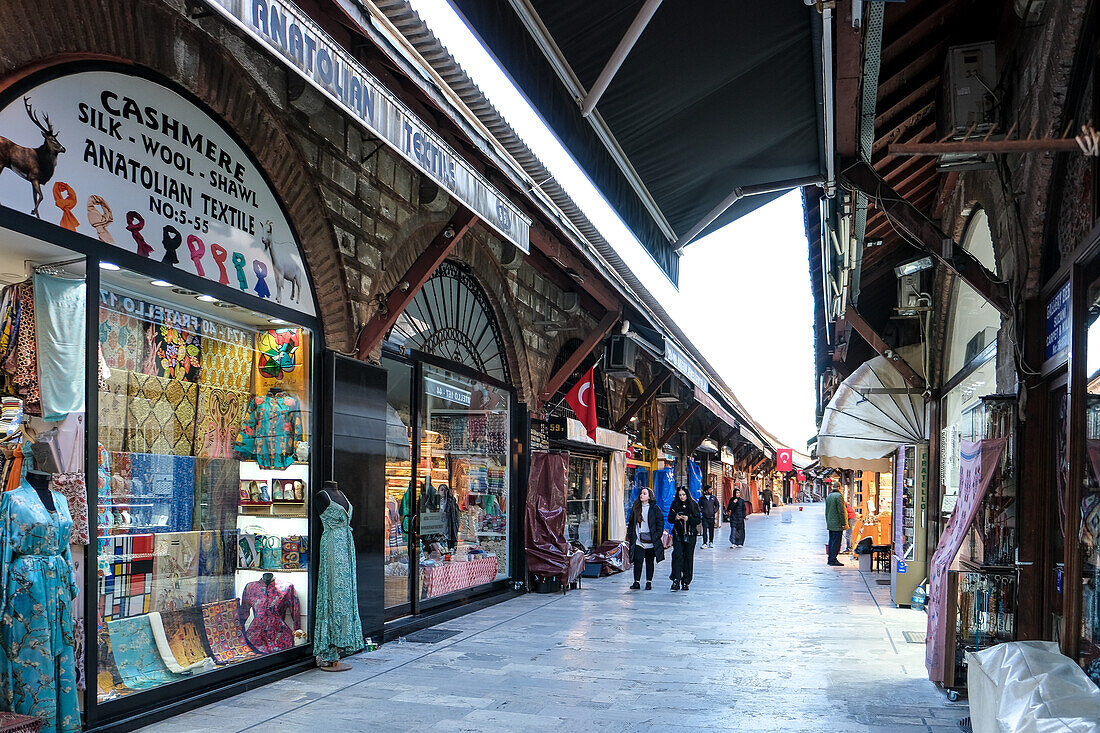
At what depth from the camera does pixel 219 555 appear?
6969 millimetres

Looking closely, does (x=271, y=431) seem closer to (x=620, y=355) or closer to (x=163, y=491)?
(x=163, y=491)

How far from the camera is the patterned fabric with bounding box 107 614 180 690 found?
5734mm

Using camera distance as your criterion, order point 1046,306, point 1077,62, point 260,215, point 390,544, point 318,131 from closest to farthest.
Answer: point 1077,62 → point 1046,306 → point 260,215 → point 318,131 → point 390,544

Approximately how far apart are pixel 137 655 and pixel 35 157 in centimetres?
306

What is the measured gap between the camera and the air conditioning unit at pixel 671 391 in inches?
827

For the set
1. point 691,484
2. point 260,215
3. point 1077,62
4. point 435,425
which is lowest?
point 691,484

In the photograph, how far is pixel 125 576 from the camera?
6035mm

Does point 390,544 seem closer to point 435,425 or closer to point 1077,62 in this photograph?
point 435,425

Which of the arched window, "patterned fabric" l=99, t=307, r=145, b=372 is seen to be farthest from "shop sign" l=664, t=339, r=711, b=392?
"patterned fabric" l=99, t=307, r=145, b=372

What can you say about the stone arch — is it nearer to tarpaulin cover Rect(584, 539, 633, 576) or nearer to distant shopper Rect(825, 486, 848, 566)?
tarpaulin cover Rect(584, 539, 633, 576)

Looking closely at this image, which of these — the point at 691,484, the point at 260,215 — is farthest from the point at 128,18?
the point at 691,484

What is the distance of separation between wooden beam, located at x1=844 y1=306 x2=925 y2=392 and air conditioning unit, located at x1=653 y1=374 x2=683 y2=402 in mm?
8302

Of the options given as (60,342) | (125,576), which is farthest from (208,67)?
(125,576)

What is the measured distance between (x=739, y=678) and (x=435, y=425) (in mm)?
4388
